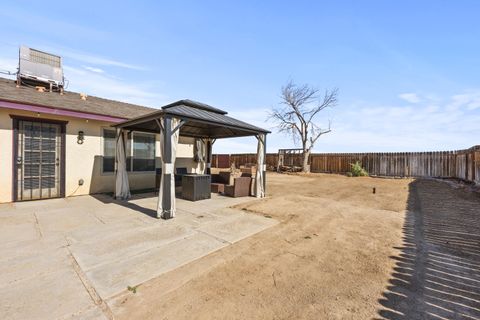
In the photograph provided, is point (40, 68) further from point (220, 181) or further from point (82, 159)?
point (220, 181)

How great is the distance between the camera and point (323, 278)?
2.83 m

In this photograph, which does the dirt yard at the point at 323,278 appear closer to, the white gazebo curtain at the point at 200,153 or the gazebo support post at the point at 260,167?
the gazebo support post at the point at 260,167

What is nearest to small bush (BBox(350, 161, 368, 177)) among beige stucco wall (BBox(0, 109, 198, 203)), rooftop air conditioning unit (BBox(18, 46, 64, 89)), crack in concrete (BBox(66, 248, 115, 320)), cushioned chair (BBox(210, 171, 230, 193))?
cushioned chair (BBox(210, 171, 230, 193))

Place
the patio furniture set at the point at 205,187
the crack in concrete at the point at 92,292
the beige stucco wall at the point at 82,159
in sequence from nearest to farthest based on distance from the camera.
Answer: the crack in concrete at the point at 92,292, the beige stucco wall at the point at 82,159, the patio furniture set at the point at 205,187

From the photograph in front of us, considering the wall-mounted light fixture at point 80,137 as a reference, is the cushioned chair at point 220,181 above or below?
below

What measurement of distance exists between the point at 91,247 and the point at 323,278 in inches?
142

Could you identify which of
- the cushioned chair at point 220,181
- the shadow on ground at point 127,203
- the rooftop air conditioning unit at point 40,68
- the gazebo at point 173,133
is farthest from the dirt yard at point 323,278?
the rooftop air conditioning unit at point 40,68

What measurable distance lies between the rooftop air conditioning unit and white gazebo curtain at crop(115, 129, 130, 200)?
438 cm

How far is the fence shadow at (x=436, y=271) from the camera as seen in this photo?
2.22 meters

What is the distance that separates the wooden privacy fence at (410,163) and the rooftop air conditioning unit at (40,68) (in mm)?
18364

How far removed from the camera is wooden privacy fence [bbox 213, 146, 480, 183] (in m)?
11.4

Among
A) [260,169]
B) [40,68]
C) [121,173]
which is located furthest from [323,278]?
[40,68]

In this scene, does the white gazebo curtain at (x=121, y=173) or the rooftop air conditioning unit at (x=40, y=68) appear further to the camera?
the rooftop air conditioning unit at (x=40, y=68)

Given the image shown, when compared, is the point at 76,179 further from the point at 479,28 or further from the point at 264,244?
the point at 479,28
